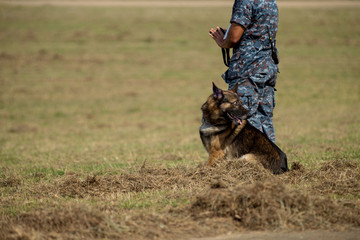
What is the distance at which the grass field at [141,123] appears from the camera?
5043 millimetres

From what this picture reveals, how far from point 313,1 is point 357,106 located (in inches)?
2207

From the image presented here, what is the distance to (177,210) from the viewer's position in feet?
17.0

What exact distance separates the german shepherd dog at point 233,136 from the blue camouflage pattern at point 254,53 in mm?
226

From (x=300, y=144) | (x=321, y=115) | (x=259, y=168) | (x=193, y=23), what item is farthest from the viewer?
(x=193, y=23)

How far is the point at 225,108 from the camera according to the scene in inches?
246

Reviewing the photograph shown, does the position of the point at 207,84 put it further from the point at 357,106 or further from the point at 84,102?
the point at 357,106

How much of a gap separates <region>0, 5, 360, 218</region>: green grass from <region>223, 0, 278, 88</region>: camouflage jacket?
5.87 feet

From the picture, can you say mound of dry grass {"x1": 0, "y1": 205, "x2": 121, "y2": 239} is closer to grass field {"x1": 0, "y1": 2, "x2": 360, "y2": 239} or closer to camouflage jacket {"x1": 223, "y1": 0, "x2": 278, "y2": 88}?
grass field {"x1": 0, "y1": 2, "x2": 360, "y2": 239}

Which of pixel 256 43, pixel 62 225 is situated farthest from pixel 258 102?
pixel 62 225

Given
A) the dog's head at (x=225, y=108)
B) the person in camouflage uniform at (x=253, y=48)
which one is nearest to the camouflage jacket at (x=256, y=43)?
the person in camouflage uniform at (x=253, y=48)

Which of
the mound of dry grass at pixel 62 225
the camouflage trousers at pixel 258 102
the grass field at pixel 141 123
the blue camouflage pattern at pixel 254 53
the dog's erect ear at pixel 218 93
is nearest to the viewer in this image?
the mound of dry grass at pixel 62 225

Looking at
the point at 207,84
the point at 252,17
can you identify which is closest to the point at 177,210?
the point at 252,17

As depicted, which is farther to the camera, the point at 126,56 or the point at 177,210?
the point at 126,56

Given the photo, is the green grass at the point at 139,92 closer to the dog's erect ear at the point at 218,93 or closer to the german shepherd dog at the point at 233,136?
the german shepherd dog at the point at 233,136
